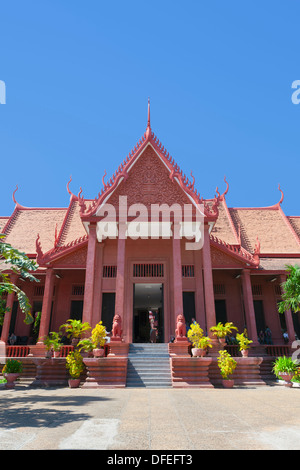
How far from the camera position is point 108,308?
13375mm

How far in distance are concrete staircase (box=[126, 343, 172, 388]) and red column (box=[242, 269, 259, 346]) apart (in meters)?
4.43

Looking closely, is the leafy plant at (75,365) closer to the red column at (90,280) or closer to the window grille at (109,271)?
the red column at (90,280)

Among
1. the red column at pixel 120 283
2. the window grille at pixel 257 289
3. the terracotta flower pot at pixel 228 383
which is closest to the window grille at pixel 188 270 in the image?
the red column at pixel 120 283

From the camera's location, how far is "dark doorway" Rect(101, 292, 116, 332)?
43.6 feet

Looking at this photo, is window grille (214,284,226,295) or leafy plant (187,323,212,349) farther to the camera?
window grille (214,284,226,295)

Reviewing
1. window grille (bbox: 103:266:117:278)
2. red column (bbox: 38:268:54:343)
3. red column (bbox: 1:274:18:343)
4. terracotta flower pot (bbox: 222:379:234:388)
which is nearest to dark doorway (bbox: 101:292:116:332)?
window grille (bbox: 103:266:117:278)

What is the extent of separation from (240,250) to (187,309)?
4.02 meters

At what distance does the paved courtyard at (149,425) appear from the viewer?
3072mm

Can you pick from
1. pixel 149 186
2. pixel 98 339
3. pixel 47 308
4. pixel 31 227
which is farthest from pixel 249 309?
pixel 31 227

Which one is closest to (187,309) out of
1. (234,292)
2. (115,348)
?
(234,292)

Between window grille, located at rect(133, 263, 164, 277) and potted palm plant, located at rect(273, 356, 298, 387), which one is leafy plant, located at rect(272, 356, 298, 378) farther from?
window grille, located at rect(133, 263, 164, 277)

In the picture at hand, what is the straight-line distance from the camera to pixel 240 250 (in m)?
14.7

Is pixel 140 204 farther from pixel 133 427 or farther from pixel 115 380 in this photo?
pixel 133 427

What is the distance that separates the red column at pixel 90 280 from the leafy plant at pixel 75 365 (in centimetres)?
→ 165
